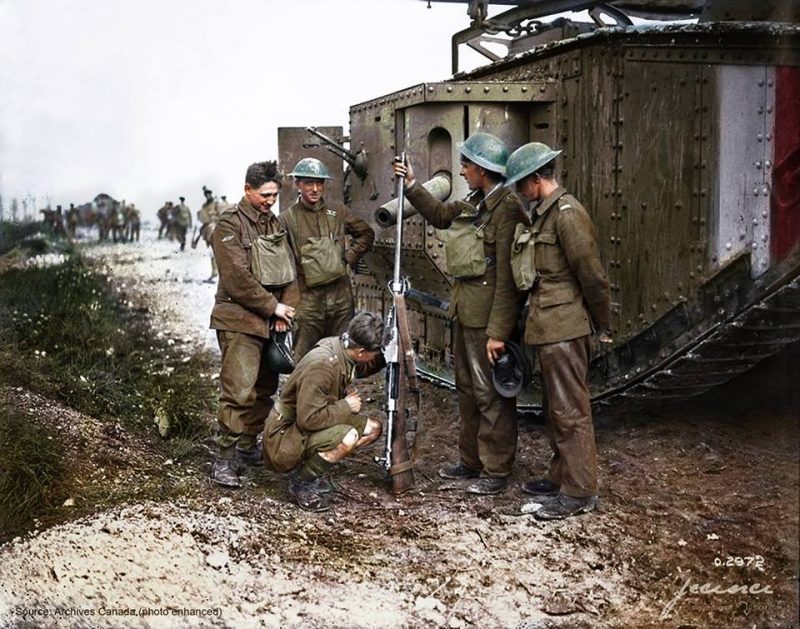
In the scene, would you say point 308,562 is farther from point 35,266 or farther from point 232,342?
point 35,266

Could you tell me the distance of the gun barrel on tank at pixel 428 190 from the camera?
19.5ft

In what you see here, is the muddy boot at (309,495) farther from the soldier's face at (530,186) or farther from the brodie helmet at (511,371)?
the soldier's face at (530,186)

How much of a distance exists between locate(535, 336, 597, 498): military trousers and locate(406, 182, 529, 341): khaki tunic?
0.34 m

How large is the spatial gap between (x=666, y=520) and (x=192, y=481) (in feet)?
8.89

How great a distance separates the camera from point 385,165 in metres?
7.25

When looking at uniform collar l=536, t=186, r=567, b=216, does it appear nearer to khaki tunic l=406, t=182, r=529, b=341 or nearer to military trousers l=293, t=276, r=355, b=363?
khaki tunic l=406, t=182, r=529, b=341

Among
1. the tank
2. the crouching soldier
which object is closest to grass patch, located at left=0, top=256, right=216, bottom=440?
the crouching soldier

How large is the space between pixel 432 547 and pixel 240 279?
188cm

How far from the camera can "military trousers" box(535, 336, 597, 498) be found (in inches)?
188

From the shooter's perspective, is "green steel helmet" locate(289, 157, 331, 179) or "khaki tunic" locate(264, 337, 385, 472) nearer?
"khaki tunic" locate(264, 337, 385, 472)

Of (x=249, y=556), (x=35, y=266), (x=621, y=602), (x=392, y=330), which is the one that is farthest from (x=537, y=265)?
(x=35, y=266)

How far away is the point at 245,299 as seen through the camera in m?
5.30

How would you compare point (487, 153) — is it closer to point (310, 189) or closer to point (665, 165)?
point (665, 165)

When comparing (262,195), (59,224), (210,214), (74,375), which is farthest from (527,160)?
(210,214)
